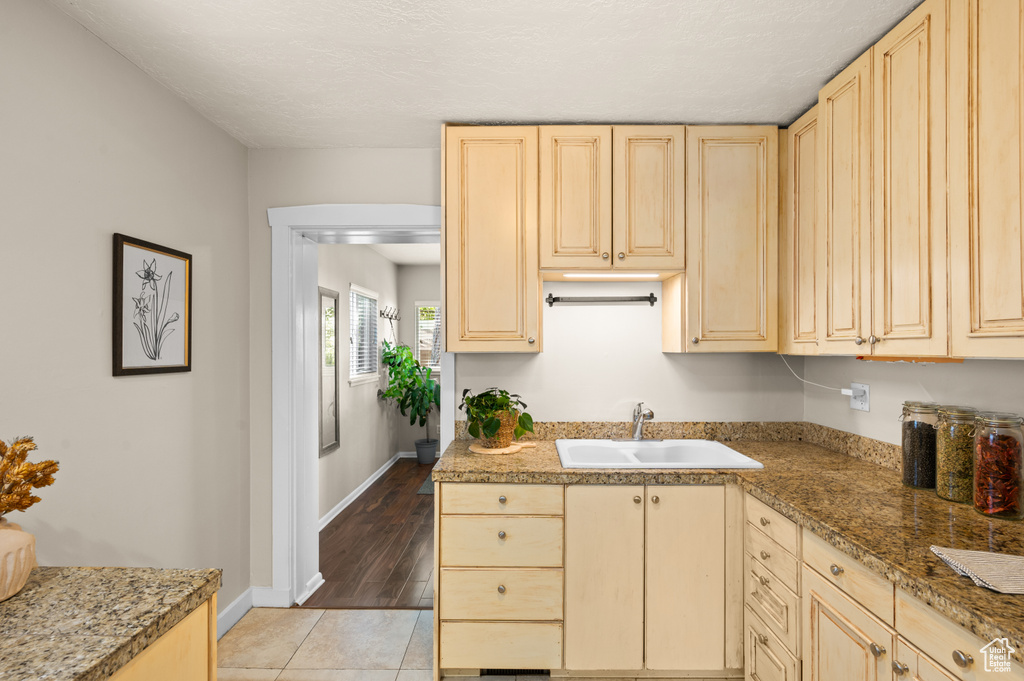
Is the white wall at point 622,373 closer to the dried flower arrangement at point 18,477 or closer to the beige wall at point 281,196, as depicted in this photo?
the beige wall at point 281,196

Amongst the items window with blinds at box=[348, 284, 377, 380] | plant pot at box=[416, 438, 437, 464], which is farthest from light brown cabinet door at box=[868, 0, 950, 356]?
plant pot at box=[416, 438, 437, 464]

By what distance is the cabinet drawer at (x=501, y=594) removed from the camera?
2107 millimetres

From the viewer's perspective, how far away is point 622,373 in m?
2.78

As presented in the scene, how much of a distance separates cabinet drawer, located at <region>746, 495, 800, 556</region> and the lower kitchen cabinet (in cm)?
9

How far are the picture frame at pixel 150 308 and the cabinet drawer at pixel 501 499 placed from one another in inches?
48.8

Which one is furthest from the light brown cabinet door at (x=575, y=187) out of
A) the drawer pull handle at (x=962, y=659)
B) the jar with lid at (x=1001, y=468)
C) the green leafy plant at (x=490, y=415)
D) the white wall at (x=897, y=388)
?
the drawer pull handle at (x=962, y=659)

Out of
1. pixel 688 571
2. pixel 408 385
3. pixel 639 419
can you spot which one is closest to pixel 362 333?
pixel 408 385

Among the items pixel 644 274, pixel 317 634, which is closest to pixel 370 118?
pixel 644 274

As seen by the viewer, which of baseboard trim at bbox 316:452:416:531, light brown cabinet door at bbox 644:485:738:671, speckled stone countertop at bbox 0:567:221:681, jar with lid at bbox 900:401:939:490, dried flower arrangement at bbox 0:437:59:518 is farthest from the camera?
baseboard trim at bbox 316:452:416:531

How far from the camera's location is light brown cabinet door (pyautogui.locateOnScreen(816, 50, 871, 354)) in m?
1.82

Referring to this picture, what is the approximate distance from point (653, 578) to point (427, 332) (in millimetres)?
5126

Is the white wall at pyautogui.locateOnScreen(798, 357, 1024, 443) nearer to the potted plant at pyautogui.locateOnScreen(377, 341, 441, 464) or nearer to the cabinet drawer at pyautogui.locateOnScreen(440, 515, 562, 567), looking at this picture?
the cabinet drawer at pyautogui.locateOnScreen(440, 515, 562, 567)

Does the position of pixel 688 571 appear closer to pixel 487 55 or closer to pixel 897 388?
pixel 897 388

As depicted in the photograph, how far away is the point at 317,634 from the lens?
8.31 feet
